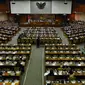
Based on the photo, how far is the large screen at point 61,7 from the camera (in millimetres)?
32656

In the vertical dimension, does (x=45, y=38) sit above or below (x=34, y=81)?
above

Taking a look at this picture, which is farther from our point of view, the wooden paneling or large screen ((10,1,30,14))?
large screen ((10,1,30,14))

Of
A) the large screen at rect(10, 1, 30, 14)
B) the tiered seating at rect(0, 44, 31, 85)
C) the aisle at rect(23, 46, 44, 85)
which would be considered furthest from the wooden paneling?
the tiered seating at rect(0, 44, 31, 85)

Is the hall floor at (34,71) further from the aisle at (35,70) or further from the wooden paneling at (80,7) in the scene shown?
the wooden paneling at (80,7)

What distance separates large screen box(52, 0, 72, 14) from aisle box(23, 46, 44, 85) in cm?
2033

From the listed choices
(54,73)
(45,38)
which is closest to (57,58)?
(54,73)

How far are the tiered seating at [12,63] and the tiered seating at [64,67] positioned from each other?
1.66 m

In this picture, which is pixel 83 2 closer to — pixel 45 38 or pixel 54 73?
pixel 45 38

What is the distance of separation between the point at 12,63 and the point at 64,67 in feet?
11.4

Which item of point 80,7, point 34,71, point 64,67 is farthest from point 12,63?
point 80,7

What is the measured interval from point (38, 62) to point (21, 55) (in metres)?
1.48

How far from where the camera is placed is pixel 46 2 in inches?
1287

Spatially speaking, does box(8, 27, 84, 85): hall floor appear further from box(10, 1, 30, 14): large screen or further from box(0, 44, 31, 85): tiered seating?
box(10, 1, 30, 14): large screen

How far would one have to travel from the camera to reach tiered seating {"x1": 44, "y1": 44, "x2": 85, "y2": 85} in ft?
26.8
